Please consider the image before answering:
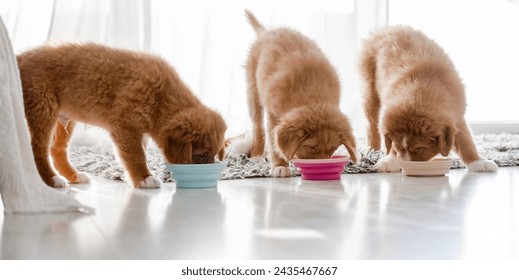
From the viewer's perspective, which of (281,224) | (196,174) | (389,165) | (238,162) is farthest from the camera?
(238,162)

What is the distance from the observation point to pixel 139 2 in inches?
185

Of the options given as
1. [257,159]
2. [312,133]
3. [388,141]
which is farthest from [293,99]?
[257,159]

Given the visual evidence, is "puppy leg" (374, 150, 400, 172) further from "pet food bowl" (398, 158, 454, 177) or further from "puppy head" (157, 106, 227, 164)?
"puppy head" (157, 106, 227, 164)

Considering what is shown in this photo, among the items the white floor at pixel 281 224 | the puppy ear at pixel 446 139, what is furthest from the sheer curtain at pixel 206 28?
the white floor at pixel 281 224

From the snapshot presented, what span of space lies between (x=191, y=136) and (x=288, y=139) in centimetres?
55

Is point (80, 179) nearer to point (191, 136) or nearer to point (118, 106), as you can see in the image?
point (118, 106)

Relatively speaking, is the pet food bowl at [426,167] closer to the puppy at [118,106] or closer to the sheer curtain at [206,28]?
the puppy at [118,106]

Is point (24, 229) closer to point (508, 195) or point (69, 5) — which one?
point (508, 195)

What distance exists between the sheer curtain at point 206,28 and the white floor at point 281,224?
7.08 ft

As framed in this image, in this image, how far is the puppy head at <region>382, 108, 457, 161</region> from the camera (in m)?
3.00

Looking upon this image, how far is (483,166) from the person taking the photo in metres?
3.38

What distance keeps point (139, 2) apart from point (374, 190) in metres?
2.84

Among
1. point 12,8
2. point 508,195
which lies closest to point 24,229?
point 508,195

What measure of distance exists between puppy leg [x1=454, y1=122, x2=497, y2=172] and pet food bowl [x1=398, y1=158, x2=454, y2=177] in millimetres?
287
